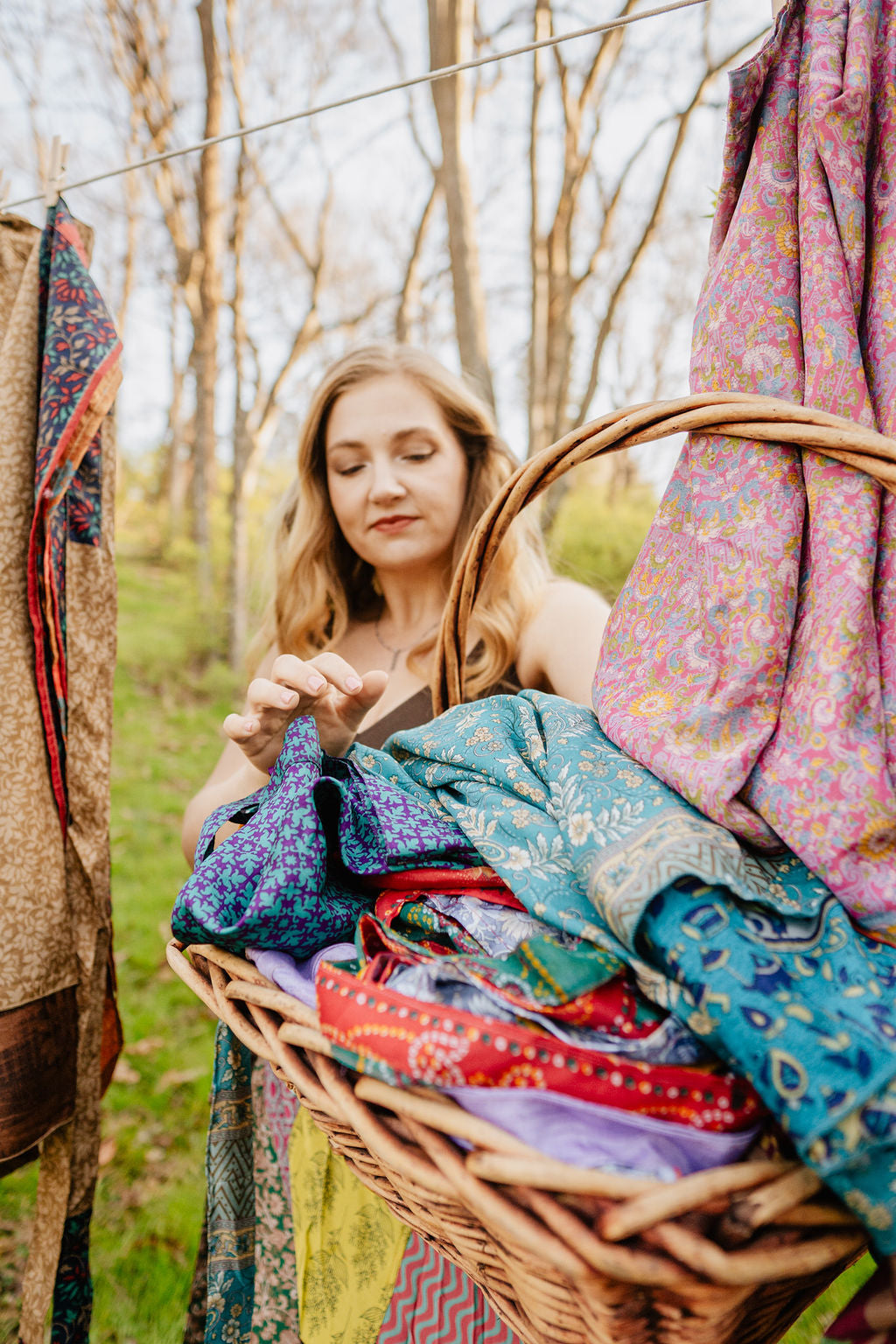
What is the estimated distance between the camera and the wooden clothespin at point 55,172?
48.7 inches

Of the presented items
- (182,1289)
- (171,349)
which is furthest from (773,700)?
(171,349)

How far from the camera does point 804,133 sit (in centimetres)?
79

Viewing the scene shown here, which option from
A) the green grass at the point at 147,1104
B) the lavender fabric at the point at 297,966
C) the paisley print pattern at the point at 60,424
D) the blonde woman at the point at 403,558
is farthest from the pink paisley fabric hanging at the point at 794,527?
the green grass at the point at 147,1104

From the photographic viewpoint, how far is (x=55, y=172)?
1.26 metres

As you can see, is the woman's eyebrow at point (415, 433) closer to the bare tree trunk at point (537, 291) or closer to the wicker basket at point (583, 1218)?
the wicker basket at point (583, 1218)


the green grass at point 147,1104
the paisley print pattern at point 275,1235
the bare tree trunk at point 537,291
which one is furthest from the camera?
the bare tree trunk at point 537,291

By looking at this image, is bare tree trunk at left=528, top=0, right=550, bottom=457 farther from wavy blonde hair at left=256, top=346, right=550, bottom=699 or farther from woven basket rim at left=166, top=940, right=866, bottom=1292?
woven basket rim at left=166, top=940, right=866, bottom=1292

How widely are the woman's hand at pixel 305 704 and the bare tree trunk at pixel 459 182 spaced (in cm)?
192

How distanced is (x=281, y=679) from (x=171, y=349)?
11.3 meters

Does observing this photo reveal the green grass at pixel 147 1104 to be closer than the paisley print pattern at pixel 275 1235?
No

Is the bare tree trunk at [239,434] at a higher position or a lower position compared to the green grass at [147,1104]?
higher

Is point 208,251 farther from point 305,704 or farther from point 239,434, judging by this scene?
point 305,704

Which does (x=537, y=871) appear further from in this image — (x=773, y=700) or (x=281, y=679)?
(x=281, y=679)

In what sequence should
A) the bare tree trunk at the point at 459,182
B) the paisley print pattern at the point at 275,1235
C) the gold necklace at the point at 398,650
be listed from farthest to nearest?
the bare tree trunk at the point at 459,182, the gold necklace at the point at 398,650, the paisley print pattern at the point at 275,1235
